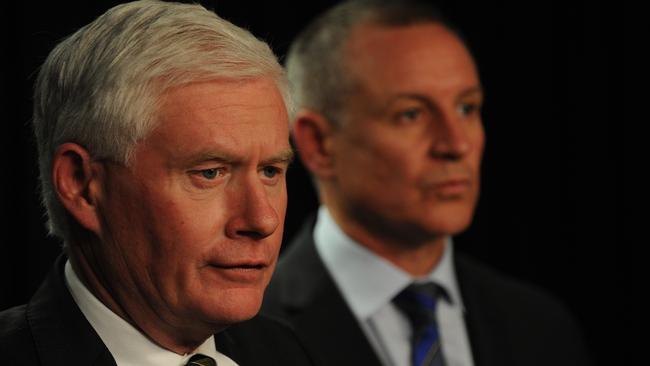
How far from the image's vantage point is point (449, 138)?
10.4 feet

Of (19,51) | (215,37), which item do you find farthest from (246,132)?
(19,51)

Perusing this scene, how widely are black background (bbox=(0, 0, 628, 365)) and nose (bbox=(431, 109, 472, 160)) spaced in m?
1.04

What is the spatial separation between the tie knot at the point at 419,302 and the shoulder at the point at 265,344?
0.85 m

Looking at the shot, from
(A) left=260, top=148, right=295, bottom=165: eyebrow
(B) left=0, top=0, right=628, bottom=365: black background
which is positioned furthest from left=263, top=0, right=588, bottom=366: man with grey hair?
(A) left=260, top=148, right=295, bottom=165: eyebrow

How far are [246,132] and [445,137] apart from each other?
4.22 feet

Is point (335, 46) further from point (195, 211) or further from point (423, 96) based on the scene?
point (195, 211)

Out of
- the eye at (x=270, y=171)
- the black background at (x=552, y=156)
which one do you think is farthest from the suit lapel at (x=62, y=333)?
the black background at (x=552, y=156)

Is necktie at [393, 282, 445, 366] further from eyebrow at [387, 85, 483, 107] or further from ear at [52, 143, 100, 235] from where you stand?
ear at [52, 143, 100, 235]

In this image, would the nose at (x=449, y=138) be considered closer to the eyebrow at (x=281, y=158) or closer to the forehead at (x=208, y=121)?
the eyebrow at (x=281, y=158)

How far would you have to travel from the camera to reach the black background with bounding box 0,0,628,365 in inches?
170

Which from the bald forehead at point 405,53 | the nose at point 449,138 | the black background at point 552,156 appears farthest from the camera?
the black background at point 552,156

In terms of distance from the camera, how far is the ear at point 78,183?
6.55 ft

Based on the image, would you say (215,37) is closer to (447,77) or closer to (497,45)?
(447,77)

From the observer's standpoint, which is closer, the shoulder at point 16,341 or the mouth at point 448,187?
the shoulder at point 16,341
